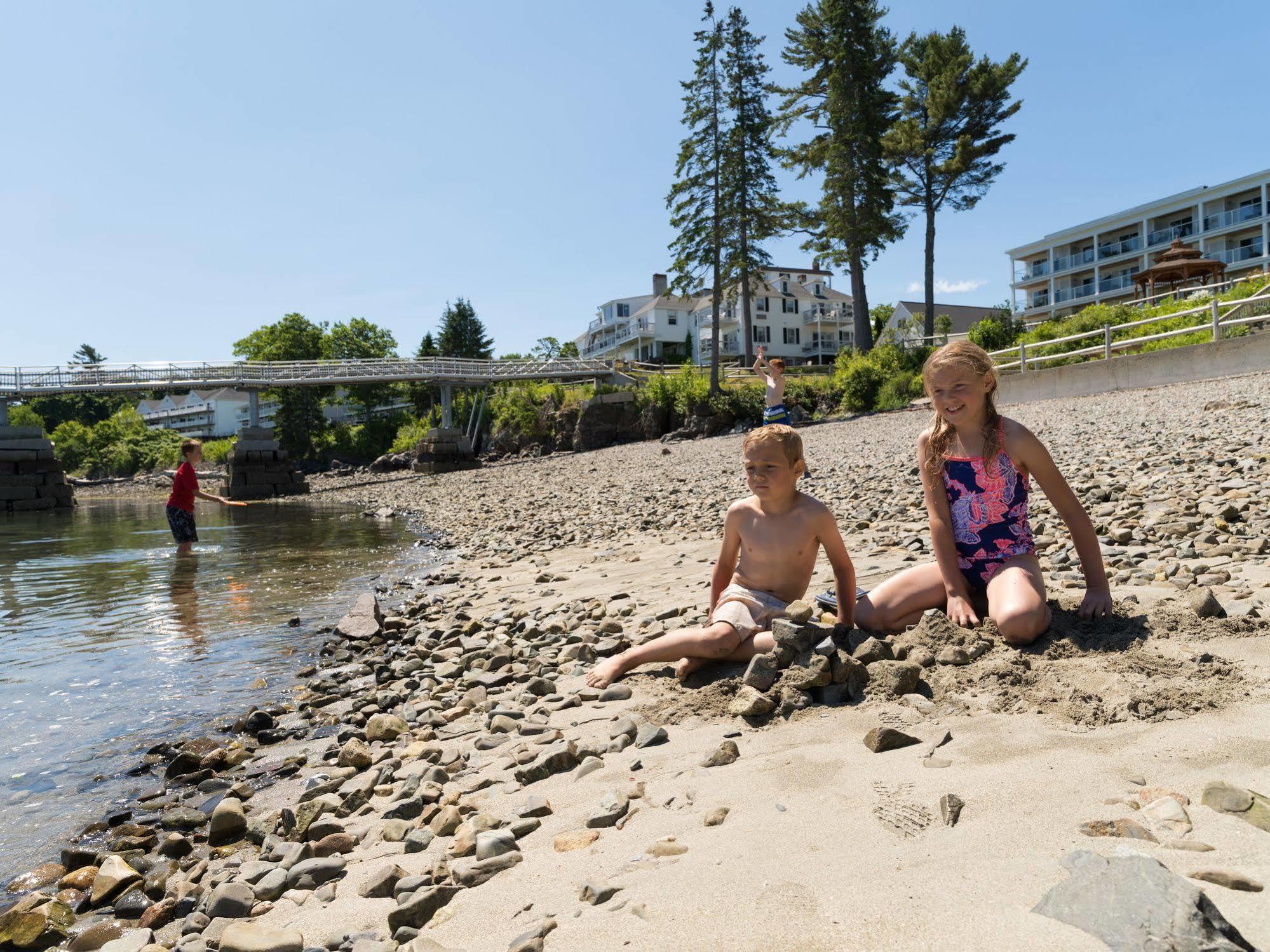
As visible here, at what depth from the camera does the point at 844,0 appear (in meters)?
33.9

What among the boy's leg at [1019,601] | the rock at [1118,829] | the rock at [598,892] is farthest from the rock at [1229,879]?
the boy's leg at [1019,601]

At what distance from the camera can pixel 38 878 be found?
3.34m

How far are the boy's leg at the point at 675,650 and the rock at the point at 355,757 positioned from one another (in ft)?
4.07

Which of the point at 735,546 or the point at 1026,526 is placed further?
the point at 735,546

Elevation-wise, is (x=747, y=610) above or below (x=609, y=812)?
above

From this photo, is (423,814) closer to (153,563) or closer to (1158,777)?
(1158,777)

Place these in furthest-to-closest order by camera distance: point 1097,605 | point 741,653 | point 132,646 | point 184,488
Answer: point 184,488 < point 132,646 < point 741,653 < point 1097,605

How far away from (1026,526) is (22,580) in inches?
593

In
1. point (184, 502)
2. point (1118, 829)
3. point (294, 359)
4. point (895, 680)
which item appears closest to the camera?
point (1118, 829)

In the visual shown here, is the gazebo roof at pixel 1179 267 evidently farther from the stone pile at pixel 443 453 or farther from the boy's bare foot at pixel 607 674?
the boy's bare foot at pixel 607 674

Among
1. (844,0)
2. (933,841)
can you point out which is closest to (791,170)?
(844,0)

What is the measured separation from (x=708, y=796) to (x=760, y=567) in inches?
74.1

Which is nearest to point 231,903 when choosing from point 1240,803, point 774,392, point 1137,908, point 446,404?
point 1137,908

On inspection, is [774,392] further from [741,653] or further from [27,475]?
[27,475]
